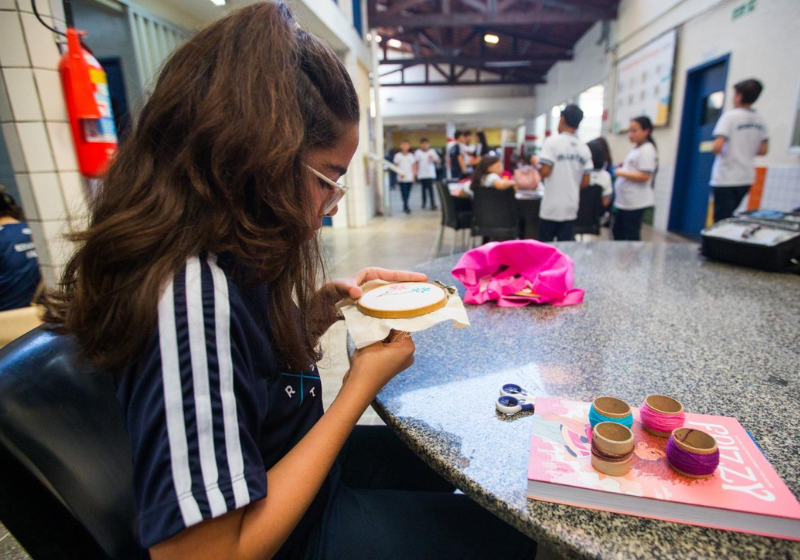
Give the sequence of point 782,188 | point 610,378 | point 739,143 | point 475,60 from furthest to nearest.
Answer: point 475,60
point 782,188
point 739,143
point 610,378

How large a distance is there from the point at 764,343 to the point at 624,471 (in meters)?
0.68

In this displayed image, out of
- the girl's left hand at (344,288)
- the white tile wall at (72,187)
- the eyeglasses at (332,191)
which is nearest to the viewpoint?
the eyeglasses at (332,191)

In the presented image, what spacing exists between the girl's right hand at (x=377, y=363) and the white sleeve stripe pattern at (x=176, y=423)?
253 mm

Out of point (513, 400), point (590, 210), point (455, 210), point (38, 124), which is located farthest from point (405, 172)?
point (513, 400)

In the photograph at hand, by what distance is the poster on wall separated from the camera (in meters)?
5.75

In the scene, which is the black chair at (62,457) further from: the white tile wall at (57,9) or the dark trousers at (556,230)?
the dark trousers at (556,230)

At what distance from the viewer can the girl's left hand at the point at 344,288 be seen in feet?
2.79

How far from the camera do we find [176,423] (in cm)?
43

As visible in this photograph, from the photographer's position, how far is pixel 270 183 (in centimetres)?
54

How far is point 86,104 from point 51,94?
13cm

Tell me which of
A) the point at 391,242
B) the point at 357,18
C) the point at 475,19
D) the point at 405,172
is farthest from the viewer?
the point at 405,172

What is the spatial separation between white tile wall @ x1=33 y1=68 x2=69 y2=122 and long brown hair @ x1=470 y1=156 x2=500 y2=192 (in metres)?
3.22

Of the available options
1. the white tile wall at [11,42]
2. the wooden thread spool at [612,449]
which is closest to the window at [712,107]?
the wooden thread spool at [612,449]

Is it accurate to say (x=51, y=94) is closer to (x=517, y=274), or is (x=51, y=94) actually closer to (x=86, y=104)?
(x=86, y=104)
